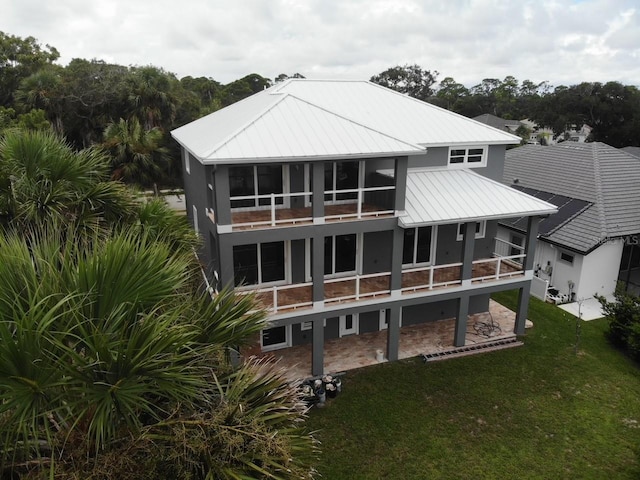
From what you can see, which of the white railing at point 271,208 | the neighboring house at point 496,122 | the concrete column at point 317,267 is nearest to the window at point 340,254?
the white railing at point 271,208

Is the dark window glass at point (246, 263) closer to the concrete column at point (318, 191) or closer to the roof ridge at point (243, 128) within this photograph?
the concrete column at point (318, 191)

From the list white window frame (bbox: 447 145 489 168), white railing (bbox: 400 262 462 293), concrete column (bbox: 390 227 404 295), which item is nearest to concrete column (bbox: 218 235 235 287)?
concrete column (bbox: 390 227 404 295)

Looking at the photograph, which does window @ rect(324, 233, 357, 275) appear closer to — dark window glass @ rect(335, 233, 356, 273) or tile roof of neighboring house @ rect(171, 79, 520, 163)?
dark window glass @ rect(335, 233, 356, 273)

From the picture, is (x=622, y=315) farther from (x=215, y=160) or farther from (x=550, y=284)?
(x=215, y=160)

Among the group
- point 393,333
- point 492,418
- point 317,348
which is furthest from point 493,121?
point 317,348

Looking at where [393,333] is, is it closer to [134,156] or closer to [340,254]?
[340,254]
